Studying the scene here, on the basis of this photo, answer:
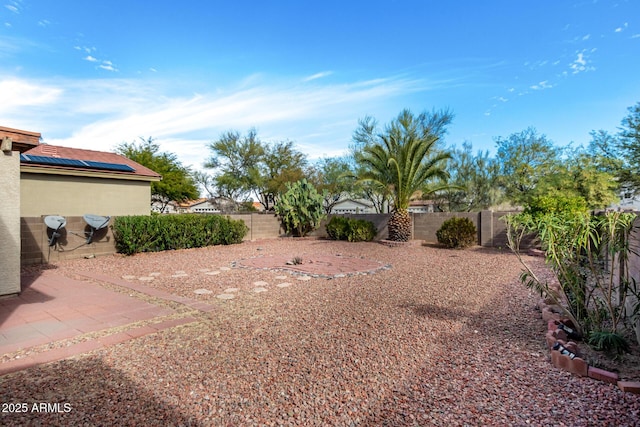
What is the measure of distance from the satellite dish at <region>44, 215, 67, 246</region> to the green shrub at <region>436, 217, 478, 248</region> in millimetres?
12204

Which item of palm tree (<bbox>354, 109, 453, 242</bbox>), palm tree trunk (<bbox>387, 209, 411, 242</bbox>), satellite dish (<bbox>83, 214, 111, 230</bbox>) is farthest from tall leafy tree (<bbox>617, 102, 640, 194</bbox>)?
satellite dish (<bbox>83, 214, 111, 230</bbox>)

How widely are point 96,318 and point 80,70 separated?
10.7m

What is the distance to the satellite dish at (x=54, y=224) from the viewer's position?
873 cm

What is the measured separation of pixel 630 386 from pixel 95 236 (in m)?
11.8

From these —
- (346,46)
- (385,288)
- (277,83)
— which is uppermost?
(346,46)

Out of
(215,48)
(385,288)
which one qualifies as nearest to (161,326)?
(385,288)

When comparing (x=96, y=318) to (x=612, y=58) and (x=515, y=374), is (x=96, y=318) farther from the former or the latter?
(x=612, y=58)

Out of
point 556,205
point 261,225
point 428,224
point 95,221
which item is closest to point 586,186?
point 556,205

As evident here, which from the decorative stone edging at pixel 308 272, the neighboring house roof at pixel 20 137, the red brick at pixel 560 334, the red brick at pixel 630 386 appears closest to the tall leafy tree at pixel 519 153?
the decorative stone edging at pixel 308 272

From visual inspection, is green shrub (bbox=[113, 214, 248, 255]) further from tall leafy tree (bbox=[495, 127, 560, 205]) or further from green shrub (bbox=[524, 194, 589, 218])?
tall leafy tree (bbox=[495, 127, 560, 205])

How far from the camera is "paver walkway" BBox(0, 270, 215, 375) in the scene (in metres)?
3.36

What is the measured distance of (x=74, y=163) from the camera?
1380 centimetres

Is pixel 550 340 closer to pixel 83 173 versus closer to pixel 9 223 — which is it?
pixel 9 223

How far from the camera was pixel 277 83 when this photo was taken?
12883 millimetres
